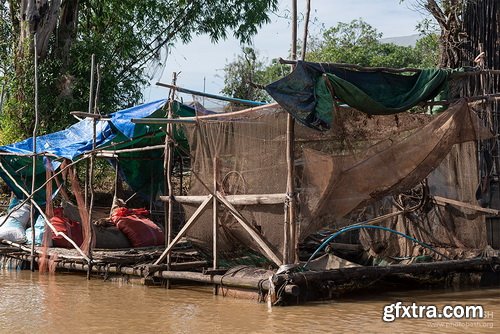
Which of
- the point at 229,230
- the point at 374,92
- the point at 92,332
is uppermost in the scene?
the point at 374,92

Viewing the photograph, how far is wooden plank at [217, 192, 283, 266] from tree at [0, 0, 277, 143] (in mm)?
8543

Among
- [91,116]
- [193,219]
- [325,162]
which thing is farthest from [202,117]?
[91,116]

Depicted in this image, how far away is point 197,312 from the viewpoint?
7.11 meters

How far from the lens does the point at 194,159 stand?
8.54 meters

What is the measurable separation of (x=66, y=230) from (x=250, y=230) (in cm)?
405

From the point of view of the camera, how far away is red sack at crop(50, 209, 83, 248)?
1065 centimetres

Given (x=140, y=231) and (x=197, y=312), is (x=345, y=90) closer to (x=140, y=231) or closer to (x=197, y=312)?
(x=197, y=312)

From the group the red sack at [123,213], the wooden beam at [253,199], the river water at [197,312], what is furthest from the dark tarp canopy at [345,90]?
the red sack at [123,213]

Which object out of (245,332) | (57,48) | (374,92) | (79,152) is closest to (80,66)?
(57,48)

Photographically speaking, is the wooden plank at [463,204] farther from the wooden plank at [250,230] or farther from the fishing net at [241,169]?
the wooden plank at [250,230]

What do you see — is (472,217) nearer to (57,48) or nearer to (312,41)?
(57,48)

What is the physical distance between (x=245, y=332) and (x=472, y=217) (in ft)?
12.3

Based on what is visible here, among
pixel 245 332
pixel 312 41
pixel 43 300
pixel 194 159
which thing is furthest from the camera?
pixel 312 41

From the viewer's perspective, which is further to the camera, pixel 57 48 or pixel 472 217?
pixel 57 48
